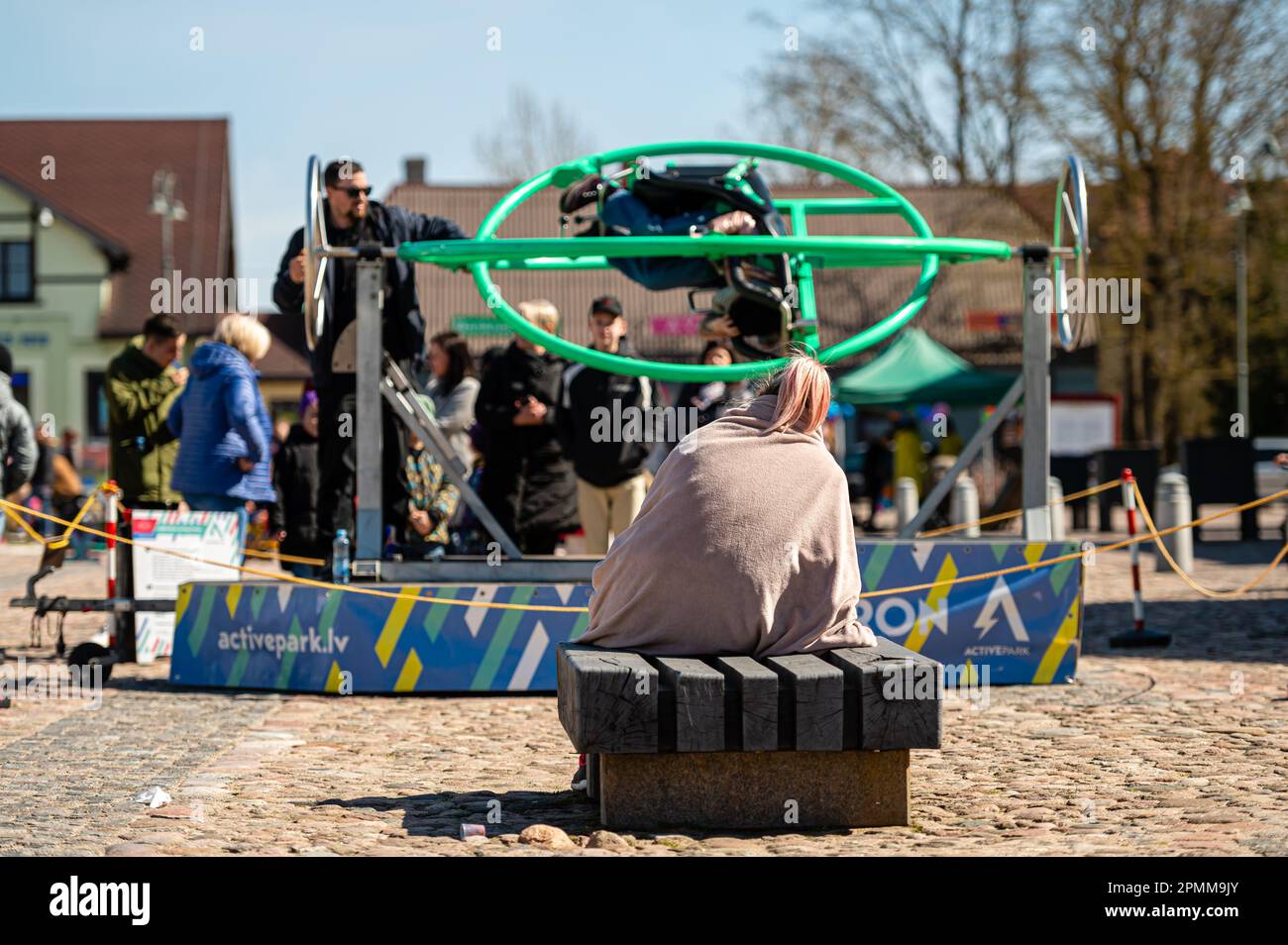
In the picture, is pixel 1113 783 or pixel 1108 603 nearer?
pixel 1113 783

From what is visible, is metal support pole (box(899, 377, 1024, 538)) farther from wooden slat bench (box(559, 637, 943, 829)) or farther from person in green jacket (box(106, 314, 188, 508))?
person in green jacket (box(106, 314, 188, 508))

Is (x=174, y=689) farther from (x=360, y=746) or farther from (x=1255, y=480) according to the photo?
(x=1255, y=480)

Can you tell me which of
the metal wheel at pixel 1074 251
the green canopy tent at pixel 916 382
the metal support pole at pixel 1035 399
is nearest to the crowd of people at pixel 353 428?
the metal support pole at pixel 1035 399

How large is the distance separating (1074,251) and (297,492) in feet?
16.4

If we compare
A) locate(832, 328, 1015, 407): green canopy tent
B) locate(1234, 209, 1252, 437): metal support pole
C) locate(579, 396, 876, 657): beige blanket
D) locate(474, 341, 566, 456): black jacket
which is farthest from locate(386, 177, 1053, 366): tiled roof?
locate(579, 396, 876, 657): beige blanket

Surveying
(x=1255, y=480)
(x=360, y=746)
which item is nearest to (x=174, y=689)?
(x=360, y=746)

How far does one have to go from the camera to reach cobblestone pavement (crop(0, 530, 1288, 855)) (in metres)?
5.14

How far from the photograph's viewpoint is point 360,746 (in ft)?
23.4

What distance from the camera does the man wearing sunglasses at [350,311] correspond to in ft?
31.1

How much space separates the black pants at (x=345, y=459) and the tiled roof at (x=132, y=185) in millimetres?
35878

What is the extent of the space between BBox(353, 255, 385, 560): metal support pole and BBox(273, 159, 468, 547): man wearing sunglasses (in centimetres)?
33
